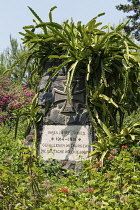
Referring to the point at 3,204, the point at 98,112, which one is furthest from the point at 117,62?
the point at 3,204

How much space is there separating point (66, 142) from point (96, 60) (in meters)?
1.43

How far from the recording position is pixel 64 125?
5930 mm

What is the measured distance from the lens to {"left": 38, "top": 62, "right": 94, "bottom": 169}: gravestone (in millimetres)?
5809

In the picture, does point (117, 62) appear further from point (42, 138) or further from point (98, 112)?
point (42, 138)

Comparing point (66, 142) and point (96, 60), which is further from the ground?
point (96, 60)

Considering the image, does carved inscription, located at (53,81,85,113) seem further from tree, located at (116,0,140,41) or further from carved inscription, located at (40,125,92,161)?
tree, located at (116,0,140,41)

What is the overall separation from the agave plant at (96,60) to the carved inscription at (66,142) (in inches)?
10.5

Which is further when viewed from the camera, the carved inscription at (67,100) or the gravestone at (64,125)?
the carved inscription at (67,100)

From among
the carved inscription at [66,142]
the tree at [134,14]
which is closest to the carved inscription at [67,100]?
the carved inscription at [66,142]

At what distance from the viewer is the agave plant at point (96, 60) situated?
19.4 ft

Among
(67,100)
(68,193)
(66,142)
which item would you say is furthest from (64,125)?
(68,193)

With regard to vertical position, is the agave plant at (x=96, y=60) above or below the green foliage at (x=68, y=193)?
above

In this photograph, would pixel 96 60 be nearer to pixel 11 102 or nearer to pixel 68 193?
pixel 68 193

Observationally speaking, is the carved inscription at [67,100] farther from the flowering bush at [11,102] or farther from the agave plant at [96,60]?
the flowering bush at [11,102]
